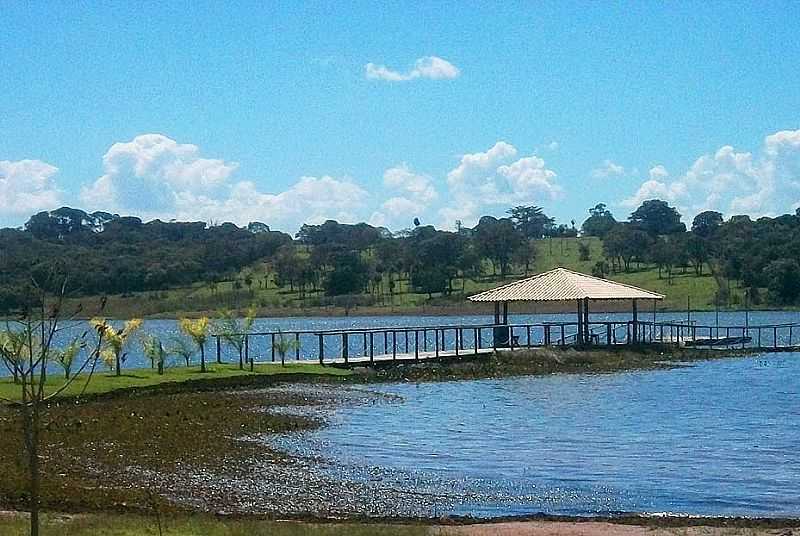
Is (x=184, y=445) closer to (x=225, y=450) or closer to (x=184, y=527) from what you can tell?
(x=225, y=450)

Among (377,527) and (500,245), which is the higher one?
(500,245)

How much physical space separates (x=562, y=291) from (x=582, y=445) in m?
25.2

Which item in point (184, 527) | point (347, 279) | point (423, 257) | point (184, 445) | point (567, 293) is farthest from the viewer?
point (423, 257)

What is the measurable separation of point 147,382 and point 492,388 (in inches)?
503

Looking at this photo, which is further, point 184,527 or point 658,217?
point 658,217

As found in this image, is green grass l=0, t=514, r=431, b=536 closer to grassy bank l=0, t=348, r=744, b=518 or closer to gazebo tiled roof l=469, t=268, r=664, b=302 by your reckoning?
grassy bank l=0, t=348, r=744, b=518

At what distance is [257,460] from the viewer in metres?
21.5

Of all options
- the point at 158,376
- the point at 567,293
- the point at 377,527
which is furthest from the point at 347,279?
the point at 377,527

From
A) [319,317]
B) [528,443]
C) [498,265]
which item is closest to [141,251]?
[319,317]

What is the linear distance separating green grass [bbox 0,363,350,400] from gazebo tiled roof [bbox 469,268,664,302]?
11.6 m

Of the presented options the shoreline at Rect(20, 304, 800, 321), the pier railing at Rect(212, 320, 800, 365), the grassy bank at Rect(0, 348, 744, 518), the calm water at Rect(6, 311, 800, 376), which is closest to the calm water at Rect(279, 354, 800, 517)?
the grassy bank at Rect(0, 348, 744, 518)

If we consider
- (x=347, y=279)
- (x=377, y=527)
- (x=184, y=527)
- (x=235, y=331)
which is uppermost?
(x=347, y=279)

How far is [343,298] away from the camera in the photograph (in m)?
116

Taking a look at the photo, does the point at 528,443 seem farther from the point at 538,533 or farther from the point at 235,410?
the point at 538,533
